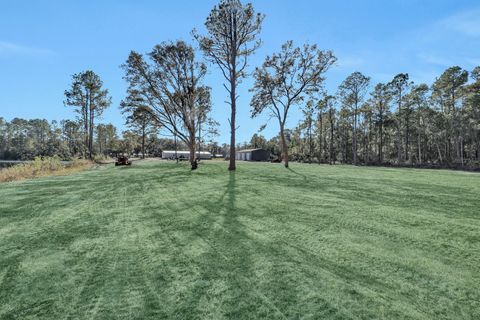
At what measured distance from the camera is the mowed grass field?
7.37 feet

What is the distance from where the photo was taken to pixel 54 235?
4.11 m

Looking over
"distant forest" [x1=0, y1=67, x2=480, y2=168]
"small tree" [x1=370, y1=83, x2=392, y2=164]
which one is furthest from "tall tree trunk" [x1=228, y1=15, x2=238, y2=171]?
"small tree" [x1=370, y1=83, x2=392, y2=164]

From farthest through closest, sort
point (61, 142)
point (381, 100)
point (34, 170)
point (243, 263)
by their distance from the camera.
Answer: point (61, 142) → point (381, 100) → point (34, 170) → point (243, 263)

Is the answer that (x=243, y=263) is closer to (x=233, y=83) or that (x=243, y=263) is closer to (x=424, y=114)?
(x=233, y=83)

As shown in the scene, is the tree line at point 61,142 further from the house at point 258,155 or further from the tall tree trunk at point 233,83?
the tall tree trunk at point 233,83

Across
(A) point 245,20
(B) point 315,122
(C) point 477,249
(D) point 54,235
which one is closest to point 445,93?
(B) point 315,122

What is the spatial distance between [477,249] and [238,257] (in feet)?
9.04

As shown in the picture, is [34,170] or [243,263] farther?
[34,170]

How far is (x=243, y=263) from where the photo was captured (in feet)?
9.96

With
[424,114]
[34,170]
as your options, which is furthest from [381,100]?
[34,170]

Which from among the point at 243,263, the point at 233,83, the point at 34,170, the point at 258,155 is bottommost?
the point at 243,263

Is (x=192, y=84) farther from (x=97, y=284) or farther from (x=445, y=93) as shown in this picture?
(x=445, y=93)

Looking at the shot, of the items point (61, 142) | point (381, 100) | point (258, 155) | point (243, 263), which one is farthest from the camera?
point (61, 142)

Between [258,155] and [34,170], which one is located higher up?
[258,155]
